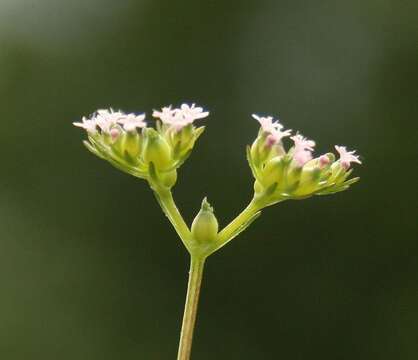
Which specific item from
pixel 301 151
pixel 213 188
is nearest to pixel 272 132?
pixel 301 151

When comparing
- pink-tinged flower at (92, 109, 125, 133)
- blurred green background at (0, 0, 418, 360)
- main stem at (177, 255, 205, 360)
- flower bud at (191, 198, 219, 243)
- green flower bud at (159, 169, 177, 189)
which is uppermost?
blurred green background at (0, 0, 418, 360)

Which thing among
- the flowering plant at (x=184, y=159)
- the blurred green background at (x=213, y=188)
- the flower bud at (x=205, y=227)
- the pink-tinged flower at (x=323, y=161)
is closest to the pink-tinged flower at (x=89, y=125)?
the flowering plant at (x=184, y=159)

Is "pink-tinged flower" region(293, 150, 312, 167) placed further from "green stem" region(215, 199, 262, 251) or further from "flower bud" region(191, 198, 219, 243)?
"flower bud" region(191, 198, 219, 243)

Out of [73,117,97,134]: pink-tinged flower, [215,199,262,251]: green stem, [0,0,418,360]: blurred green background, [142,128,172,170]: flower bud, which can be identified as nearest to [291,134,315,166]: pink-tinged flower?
[215,199,262,251]: green stem

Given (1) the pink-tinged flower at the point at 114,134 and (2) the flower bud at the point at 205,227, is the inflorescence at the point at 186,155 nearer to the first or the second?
(1) the pink-tinged flower at the point at 114,134

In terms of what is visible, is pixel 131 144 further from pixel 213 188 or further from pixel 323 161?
pixel 213 188
